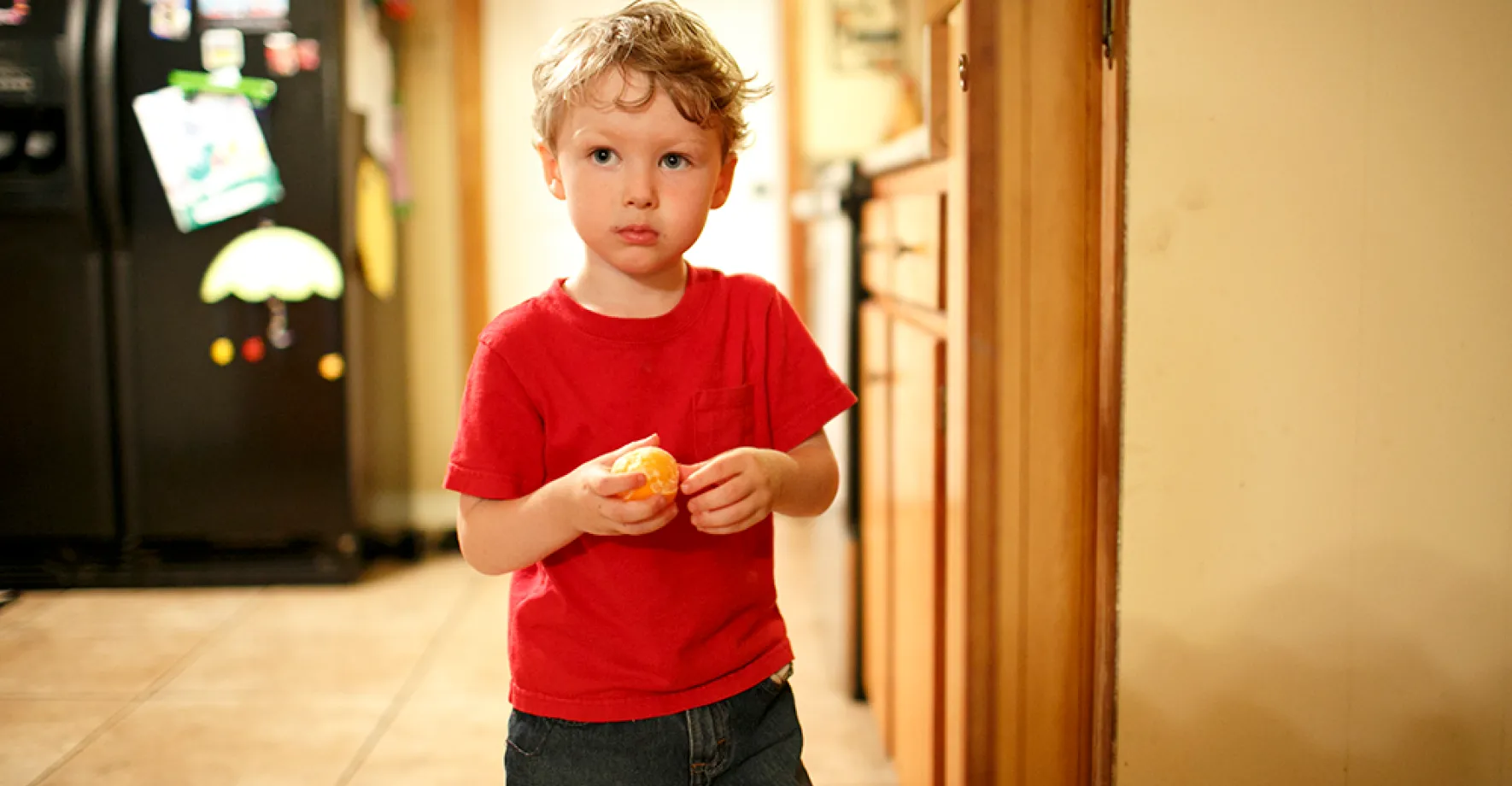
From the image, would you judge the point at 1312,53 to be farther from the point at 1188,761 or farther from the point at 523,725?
the point at 523,725

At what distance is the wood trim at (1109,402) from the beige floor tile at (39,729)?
174 centimetres

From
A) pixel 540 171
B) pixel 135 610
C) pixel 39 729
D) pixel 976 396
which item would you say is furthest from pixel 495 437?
pixel 540 171

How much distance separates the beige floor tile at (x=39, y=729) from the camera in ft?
6.48

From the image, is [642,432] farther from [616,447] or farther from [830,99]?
[830,99]

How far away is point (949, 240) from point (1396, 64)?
44 centimetres

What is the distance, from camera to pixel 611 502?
88cm

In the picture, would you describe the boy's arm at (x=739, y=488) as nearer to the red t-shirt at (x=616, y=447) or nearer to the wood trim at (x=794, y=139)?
the red t-shirt at (x=616, y=447)

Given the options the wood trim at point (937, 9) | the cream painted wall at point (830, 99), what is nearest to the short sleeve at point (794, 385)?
the wood trim at point (937, 9)

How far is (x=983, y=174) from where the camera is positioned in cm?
113

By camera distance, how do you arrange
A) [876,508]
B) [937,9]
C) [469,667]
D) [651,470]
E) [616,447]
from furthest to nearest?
1. [469,667]
2. [876,508]
3. [937,9]
4. [616,447]
5. [651,470]

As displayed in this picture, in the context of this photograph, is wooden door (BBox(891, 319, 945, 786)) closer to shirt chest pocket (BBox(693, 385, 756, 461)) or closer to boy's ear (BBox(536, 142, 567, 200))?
shirt chest pocket (BBox(693, 385, 756, 461))

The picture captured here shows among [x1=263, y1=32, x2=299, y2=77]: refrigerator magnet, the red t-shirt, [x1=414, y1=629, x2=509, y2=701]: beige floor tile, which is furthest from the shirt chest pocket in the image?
[x1=263, y1=32, x2=299, y2=77]: refrigerator magnet

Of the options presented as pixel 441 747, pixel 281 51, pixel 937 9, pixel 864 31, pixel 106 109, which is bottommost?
pixel 441 747

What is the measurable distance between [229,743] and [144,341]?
131 centimetres
